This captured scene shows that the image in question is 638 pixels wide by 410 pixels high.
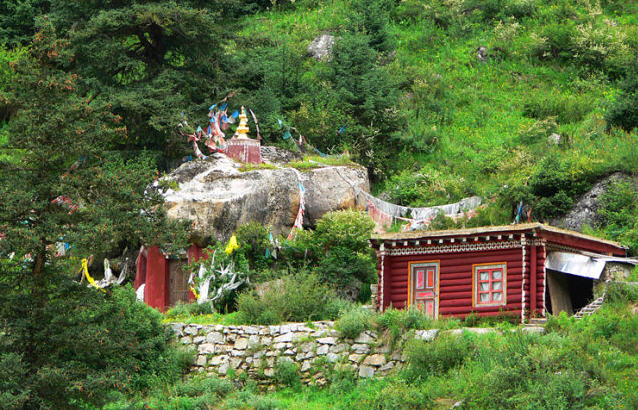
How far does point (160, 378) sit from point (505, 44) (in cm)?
2960

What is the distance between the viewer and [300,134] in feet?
132

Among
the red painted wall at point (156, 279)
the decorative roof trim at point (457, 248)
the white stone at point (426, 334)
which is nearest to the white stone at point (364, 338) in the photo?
the white stone at point (426, 334)

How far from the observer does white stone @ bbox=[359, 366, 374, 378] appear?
2573 cm

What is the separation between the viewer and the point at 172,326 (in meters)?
28.2

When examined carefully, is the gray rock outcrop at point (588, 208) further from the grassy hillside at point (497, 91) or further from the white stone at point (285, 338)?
the white stone at point (285, 338)

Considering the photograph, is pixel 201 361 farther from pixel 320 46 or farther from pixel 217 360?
pixel 320 46

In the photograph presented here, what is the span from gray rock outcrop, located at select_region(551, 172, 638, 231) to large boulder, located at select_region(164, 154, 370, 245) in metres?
7.37

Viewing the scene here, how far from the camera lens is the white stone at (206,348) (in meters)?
27.6

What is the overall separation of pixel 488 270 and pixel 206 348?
8.15 m

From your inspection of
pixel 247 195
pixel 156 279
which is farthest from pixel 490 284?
pixel 156 279

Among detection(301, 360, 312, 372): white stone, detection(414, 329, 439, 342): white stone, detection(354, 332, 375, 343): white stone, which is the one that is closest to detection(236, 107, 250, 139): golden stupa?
detection(301, 360, 312, 372): white stone

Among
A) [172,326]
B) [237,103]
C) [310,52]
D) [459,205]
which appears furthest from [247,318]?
[310,52]

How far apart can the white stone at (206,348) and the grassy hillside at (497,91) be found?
11.4 m

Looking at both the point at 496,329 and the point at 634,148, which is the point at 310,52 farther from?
the point at 496,329
